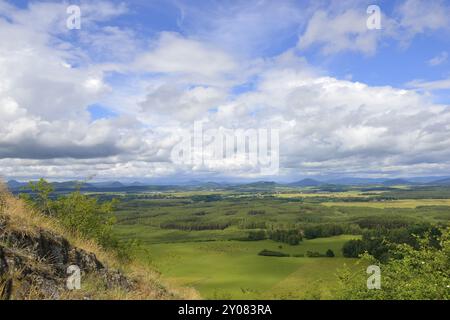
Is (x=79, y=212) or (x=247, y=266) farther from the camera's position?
(x=247, y=266)

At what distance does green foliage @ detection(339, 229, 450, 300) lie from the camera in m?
23.8

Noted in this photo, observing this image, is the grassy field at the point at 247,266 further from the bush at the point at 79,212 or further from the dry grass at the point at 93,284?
the dry grass at the point at 93,284

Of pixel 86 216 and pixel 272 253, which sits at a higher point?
pixel 86 216

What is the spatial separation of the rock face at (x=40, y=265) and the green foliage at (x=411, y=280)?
1845cm

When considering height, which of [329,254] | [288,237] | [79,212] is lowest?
[288,237]

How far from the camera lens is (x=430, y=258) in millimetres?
33250

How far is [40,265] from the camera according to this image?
42.4 ft

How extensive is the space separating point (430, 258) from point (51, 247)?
33.0 metres

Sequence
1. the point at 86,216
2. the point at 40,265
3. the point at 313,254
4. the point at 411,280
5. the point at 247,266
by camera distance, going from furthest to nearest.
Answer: the point at 313,254 < the point at 247,266 < the point at 86,216 < the point at 411,280 < the point at 40,265

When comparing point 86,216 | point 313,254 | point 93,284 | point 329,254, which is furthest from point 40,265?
point 313,254

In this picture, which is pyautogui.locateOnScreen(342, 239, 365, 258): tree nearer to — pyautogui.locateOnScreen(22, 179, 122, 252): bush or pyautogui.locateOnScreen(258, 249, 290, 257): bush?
pyautogui.locateOnScreen(258, 249, 290, 257): bush

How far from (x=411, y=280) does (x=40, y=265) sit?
2593cm

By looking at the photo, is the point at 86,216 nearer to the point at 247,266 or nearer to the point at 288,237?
the point at 247,266
